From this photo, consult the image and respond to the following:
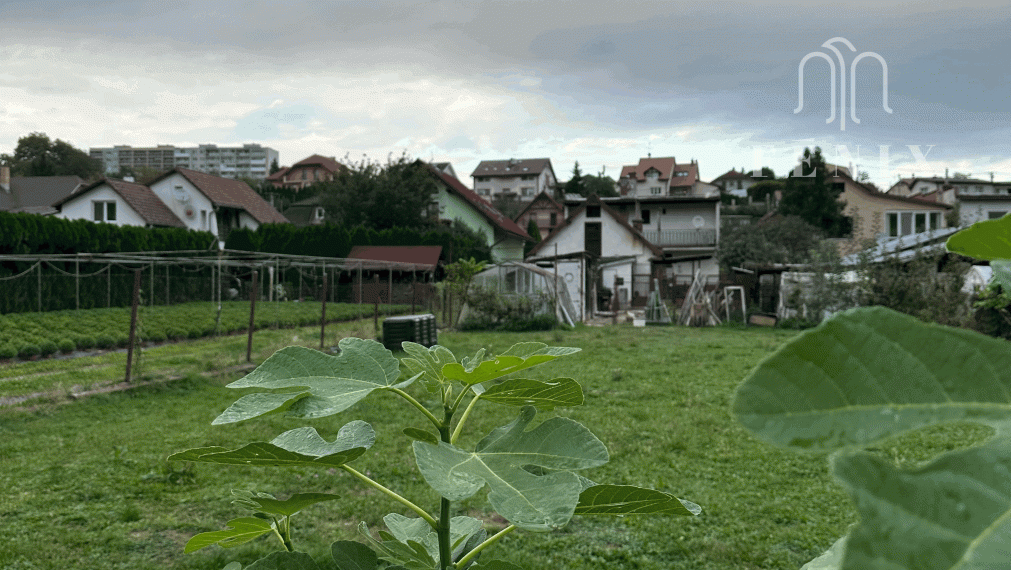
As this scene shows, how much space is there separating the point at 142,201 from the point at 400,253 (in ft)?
41.0

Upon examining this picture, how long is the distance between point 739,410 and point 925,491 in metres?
0.06

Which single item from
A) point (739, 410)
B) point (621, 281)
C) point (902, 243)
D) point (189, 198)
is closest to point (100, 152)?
point (189, 198)

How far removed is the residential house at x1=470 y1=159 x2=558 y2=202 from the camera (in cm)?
7312

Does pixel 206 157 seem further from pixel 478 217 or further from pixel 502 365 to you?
pixel 502 365

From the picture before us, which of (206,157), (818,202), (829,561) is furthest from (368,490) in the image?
(206,157)

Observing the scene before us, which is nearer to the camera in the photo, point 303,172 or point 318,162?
point 318,162

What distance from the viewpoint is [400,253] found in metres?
30.8

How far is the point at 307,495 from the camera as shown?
661 millimetres

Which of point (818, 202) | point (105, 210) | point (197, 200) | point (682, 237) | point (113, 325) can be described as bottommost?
point (113, 325)

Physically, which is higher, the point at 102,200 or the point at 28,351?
the point at 102,200

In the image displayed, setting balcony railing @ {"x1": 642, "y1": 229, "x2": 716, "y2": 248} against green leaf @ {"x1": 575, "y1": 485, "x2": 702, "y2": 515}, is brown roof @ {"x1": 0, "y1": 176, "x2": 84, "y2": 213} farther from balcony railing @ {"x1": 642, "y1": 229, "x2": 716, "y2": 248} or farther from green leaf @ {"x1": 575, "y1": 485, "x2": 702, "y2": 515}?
green leaf @ {"x1": 575, "y1": 485, "x2": 702, "y2": 515}

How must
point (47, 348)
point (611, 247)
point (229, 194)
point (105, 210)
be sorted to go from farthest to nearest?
point (229, 194) < point (105, 210) < point (611, 247) < point (47, 348)

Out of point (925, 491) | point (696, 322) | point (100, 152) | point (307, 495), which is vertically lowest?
point (696, 322)

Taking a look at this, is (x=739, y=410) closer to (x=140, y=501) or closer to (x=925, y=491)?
(x=925, y=491)
